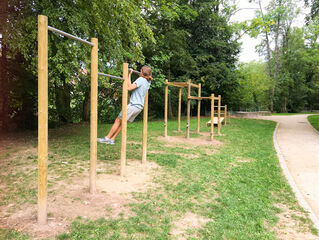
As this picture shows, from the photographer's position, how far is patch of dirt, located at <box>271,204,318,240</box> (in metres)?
2.85

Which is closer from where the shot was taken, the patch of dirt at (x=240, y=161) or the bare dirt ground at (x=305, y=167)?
the bare dirt ground at (x=305, y=167)

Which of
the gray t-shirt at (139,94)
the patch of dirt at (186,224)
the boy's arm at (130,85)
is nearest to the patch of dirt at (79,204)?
the patch of dirt at (186,224)

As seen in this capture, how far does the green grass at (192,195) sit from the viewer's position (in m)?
2.69

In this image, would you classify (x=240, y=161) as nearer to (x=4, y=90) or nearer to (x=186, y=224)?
(x=186, y=224)

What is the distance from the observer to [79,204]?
3145 millimetres

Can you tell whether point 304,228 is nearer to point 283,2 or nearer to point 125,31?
point 125,31

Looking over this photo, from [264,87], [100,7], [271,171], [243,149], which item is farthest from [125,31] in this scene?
[264,87]

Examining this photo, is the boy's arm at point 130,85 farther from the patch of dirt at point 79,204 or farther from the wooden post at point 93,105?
the patch of dirt at point 79,204

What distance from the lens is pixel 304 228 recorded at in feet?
10.0

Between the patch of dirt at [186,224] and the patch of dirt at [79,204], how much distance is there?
610mm

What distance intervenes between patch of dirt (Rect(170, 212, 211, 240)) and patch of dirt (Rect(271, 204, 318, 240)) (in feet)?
2.87

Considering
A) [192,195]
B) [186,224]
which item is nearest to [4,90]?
[192,195]

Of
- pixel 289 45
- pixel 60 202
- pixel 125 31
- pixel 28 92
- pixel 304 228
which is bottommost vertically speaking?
pixel 304 228

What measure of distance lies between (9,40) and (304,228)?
24.6ft
